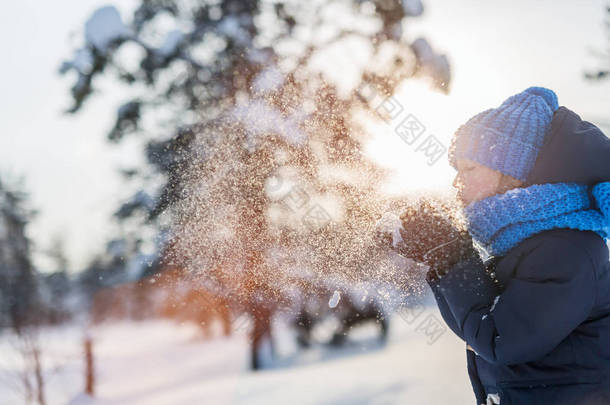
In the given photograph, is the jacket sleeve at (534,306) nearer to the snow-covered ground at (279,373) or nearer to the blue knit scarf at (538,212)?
the blue knit scarf at (538,212)

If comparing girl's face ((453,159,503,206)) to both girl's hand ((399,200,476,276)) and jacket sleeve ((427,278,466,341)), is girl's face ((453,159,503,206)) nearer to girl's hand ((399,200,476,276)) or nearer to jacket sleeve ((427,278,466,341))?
girl's hand ((399,200,476,276))

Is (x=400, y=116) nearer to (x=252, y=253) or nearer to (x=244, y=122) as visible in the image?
(x=244, y=122)

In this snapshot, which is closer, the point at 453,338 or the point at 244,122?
the point at 244,122

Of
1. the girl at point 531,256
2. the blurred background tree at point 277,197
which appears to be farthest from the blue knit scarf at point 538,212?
the blurred background tree at point 277,197

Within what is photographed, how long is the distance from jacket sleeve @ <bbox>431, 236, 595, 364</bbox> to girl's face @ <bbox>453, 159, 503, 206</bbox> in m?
0.28

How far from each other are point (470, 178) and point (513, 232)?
27cm

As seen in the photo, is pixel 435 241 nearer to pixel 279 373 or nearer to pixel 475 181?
pixel 475 181

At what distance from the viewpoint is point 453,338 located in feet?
22.7

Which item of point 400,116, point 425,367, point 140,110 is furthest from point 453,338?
point 140,110

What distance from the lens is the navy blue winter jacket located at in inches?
46.9

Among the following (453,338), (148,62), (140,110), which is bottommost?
(453,338)

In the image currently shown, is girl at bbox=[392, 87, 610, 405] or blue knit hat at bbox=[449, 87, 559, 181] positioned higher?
blue knit hat at bbox=[449, 87, 559, 181]

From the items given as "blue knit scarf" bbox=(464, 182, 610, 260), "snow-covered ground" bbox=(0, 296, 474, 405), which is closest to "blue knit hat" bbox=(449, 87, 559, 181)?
"blue knit scarf" bbox=(464, 182, 610, 260)

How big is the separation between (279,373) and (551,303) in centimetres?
525
